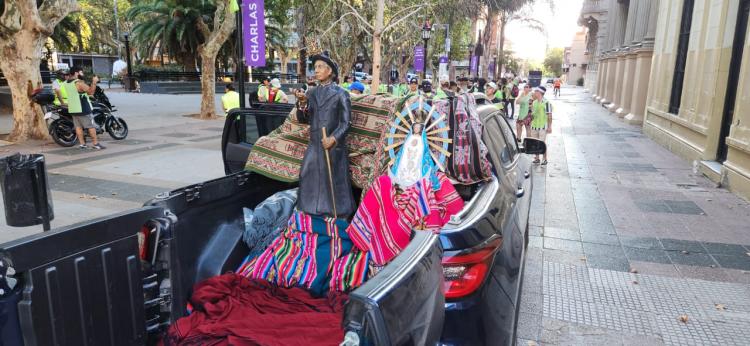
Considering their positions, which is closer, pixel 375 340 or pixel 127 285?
pixel 375 340

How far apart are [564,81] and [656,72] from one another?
77.9m

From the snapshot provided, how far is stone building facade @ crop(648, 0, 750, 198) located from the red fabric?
24.4 feet

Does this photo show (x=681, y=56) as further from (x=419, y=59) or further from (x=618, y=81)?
Result: (x=419, y=59)

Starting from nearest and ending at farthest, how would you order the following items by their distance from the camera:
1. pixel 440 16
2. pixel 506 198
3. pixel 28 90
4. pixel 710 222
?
1. pixel 506 198
2. pixel 710 222
3. pixel 28 90
4. pixel 440 16

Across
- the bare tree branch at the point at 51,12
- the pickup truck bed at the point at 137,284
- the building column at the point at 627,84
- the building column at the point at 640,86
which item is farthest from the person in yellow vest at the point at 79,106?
the building column at the point at 627,84

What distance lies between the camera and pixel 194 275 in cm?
291

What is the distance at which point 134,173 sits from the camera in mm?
8758

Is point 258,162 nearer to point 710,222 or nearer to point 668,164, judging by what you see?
point 710,222

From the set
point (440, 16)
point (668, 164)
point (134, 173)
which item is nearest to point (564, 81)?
point (440, 16)

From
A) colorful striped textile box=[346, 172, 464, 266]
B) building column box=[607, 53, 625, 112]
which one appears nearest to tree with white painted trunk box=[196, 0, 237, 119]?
colorful striped textile box=[346, 172, 464, 266]

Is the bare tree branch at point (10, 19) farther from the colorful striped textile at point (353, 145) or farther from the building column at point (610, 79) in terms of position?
the building column at point (610, 79)

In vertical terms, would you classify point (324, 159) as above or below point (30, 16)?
below

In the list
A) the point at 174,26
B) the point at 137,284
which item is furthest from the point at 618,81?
the point at 174,26

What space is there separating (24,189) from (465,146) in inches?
112
